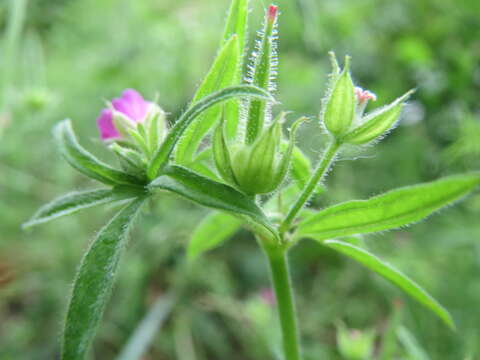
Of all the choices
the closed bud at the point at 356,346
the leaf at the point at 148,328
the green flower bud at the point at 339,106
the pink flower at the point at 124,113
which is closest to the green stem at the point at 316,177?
the green flower bud at the point at 339,106

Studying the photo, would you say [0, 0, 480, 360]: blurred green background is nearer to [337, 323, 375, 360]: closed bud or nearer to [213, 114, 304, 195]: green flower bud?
[337, 323, 375, 360]: closed bud

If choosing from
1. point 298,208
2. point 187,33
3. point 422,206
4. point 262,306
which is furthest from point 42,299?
point 422,206

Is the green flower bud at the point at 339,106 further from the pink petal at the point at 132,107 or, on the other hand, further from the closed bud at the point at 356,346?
the closed bud at the point at 356,346

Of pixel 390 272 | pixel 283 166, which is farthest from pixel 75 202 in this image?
pixel 390 272

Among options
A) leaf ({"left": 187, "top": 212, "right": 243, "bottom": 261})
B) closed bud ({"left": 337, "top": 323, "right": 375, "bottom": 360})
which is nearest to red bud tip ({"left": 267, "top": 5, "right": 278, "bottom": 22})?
leaf ({"left": 187, "top": 212, "right": 243, "bottom": 261})

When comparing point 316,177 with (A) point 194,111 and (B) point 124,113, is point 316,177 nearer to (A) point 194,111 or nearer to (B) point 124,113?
(A) point 194,111

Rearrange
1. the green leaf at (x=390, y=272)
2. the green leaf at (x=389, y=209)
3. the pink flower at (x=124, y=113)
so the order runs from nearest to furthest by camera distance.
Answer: the green leaf at (x=389, y=209) < the green leaf at (x=390, y=272) < the pink flower at (x=124, y=113)
